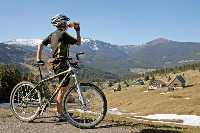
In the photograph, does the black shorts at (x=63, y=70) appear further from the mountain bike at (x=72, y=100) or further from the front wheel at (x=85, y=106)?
the front wheel at (x=85, y=106)

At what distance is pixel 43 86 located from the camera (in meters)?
15.6

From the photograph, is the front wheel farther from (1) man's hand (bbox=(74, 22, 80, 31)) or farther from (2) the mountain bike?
(1) man's hand (bbox=(74, 22, 80, 31))

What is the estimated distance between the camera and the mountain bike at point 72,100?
535 inches

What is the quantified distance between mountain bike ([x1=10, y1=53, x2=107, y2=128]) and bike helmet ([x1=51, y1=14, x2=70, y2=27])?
1347 millimetres

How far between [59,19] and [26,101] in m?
3.54

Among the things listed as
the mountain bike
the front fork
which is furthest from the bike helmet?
the front fork

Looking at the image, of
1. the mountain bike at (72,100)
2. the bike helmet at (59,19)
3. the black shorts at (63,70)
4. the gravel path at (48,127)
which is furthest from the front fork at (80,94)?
the bike helmet at (59,19)

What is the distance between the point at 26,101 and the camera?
15.9 meters

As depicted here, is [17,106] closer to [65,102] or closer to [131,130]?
[65,102]

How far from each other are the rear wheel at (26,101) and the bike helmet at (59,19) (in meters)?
2.60

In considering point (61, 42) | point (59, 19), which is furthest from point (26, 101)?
point (59, 19)

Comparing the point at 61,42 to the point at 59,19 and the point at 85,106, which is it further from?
the point at 85,106

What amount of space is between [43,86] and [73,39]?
92.7 inches

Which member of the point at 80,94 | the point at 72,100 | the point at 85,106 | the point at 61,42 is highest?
the point at 61,42
